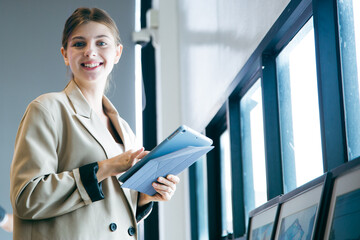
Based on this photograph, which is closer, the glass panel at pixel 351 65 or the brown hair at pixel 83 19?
the glass panel at pixel 351 65

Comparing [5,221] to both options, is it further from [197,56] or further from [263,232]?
[263,232]

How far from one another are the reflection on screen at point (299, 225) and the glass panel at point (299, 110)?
260mm

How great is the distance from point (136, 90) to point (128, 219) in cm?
320

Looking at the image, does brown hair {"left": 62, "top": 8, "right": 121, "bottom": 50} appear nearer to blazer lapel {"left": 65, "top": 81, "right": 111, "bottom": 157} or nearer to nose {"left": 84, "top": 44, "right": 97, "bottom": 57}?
nose {"left": 84, "top": 44, "right": 97, "bottom": 57}

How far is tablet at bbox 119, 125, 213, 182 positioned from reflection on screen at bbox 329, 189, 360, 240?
0.43 metres

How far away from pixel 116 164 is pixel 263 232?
0.88 metres

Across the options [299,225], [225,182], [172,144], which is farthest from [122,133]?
[225,182]

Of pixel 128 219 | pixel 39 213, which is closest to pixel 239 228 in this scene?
pixel 128 219

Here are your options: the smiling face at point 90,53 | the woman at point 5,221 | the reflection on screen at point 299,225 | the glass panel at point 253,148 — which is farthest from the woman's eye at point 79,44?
the woman at point 5,221

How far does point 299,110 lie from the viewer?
237 centimetres

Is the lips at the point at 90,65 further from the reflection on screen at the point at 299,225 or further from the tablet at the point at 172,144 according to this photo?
the reflection on screen at the point at 299,225

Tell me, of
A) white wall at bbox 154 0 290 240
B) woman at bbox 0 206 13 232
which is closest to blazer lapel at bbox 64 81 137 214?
white wall at bbox 154 0 290 240

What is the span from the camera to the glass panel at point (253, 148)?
295 cm

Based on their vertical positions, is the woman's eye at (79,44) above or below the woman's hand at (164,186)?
above
